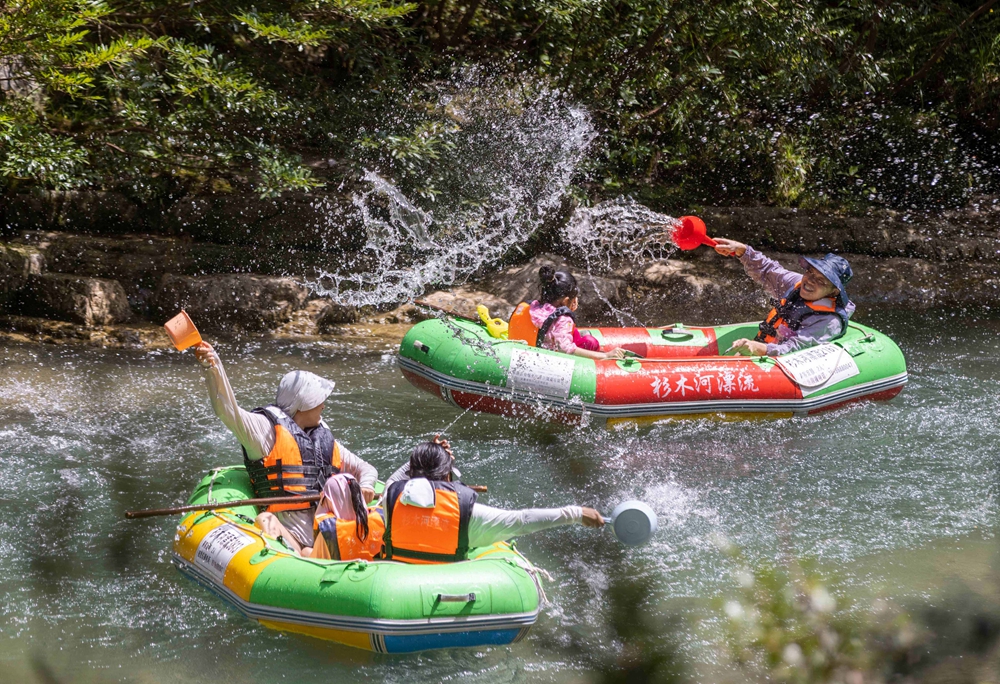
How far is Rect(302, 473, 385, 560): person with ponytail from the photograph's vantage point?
4.13 m

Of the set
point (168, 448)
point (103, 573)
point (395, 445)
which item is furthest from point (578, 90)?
point (103, 573)

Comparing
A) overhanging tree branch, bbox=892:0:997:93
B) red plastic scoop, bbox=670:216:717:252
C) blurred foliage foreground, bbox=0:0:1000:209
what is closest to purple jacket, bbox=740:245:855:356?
red plastic scoop, bbox=670:216:717:252

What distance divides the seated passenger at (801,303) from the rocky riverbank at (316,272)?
2522 mm

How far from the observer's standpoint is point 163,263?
29.6 feet

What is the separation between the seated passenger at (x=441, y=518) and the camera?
390 cm

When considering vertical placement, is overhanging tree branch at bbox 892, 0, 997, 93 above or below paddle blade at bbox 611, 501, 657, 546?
above

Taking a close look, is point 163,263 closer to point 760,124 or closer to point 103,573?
point 103,573

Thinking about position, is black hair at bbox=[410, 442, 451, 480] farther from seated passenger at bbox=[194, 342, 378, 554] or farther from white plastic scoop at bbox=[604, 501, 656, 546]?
white plastic scoop at bbox=[604, 501, 656, 546]

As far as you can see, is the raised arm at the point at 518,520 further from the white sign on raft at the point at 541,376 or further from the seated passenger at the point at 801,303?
the seated passenger at the point at 801,303

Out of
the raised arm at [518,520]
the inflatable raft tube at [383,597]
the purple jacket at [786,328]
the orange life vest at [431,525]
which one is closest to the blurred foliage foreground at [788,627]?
the inflatable raft tube at [383,597]

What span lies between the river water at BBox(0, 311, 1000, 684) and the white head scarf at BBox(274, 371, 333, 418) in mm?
1006

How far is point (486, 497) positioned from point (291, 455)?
152 cm

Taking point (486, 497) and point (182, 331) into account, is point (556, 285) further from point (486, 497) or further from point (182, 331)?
point (182, 331)

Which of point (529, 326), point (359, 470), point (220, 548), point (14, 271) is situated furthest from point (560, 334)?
point (14, 271)
